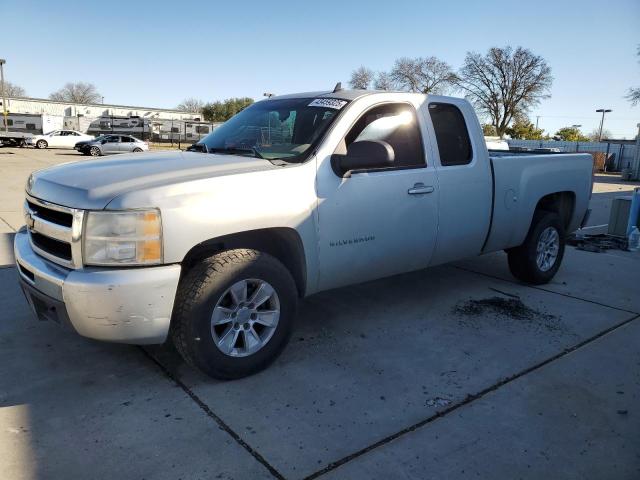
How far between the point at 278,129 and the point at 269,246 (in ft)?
3.38

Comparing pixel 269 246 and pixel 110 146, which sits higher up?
pixel 269 246

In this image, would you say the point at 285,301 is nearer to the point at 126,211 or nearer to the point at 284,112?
the point at 126,211

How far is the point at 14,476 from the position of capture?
2.37 m

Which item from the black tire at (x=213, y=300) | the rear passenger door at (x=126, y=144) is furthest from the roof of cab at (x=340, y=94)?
the rear passenger door at (x=126, y=144)

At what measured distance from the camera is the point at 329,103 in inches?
155

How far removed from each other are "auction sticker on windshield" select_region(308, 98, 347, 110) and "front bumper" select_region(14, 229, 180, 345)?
178cm

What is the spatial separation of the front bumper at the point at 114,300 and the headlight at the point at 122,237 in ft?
0.22

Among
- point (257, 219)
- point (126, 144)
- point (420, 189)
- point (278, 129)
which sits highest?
point (278, 129)

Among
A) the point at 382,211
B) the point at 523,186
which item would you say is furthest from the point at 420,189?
the point at 523,186

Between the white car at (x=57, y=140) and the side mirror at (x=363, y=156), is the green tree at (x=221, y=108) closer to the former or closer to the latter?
the white car at (x=57, y=140)

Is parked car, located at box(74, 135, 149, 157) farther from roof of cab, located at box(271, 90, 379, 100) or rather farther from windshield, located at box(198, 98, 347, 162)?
roof of cab, located at box(271, 90, 379, 100)

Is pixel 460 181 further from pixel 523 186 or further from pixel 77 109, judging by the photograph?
pixel 77 109

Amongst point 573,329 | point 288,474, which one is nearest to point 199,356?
point 288,474

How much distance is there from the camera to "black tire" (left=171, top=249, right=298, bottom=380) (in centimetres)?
299
